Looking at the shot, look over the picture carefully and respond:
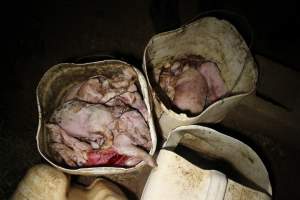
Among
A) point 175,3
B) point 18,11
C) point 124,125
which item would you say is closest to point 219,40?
point 175,3

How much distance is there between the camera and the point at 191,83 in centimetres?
225

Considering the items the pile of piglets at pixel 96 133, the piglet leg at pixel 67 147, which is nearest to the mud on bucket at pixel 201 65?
the pile of piglets at pixel 96 133

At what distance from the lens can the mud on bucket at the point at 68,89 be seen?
72.8 inches

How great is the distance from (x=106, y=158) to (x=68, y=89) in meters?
0.50

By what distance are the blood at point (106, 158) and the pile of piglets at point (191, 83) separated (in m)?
0.49

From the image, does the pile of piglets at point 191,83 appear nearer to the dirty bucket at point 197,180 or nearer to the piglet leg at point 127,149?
the dirty bucket at point 197,180

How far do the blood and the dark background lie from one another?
65cm

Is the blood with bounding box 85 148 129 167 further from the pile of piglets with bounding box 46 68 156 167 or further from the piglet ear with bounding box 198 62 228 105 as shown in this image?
the piglet ear with bounding box 198 62 228 105

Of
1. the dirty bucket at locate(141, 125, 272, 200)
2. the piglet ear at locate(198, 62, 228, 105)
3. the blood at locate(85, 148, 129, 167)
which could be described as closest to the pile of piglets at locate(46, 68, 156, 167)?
the blood at locate(85, 148, 129, 167)

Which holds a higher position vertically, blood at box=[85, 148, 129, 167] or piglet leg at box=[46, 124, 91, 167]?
piglet leg at box=[46, 124, 91, 167]

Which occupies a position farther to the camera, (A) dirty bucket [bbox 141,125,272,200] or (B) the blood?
(B) the blood

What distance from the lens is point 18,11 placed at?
293 cm

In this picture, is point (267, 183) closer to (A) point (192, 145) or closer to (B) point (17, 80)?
(A) point (192, 145)

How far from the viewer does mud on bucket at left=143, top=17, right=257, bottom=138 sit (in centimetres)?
222
